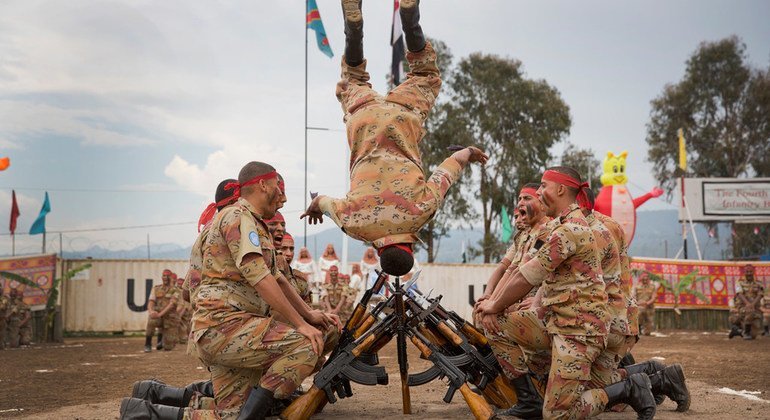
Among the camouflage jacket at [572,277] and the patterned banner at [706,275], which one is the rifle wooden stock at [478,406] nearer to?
the camouflage jacket at [572,277]

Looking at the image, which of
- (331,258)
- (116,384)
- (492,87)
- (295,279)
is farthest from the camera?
(492,87)

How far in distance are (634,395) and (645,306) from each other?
1403cm

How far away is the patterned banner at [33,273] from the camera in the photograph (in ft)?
56.3

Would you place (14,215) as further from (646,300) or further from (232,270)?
(232,270)

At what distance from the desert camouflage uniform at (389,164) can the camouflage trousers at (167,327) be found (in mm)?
10640

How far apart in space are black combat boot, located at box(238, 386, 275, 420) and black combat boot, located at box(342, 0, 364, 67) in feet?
8.37

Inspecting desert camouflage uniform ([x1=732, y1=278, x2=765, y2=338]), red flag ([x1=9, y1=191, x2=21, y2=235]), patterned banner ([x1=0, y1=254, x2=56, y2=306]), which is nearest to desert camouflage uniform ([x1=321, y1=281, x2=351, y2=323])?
patterned banner ([x1=0, y1=254, x2=56, y2=306])

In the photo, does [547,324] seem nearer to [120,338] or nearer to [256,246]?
[256,246]

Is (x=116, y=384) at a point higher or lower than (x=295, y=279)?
lower

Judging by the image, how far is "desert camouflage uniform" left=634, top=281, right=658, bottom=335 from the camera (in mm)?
18359

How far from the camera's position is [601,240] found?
532cm

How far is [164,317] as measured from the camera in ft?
49.8

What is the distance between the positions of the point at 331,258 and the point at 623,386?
43.3 feet

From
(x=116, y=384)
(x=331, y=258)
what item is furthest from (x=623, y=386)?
(x=331, y=258)
